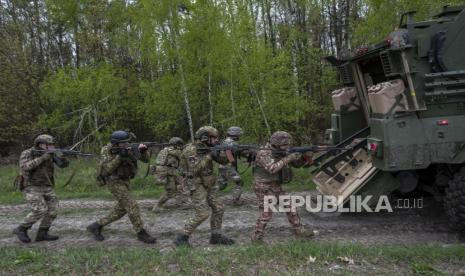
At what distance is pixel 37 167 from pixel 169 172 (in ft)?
7.57

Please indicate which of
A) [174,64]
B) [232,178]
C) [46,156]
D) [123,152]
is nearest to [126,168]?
[123,152]

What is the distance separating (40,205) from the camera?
6293 millimetres

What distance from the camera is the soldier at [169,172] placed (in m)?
7.79

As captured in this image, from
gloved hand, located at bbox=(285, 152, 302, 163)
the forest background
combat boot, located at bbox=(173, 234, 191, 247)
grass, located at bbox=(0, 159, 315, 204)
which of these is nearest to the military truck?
gloved hand, located at bbox=(285, 152, 302, 163)

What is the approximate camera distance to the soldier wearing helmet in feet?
25.6

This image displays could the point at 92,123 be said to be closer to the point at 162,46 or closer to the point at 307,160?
the point at 162,46

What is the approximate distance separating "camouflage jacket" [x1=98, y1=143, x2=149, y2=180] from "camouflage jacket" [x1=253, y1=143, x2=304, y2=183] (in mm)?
1594

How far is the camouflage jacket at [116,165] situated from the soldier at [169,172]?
1.71 m

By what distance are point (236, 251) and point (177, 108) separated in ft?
29.4

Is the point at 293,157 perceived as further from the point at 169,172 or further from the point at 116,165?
the point at 169,172

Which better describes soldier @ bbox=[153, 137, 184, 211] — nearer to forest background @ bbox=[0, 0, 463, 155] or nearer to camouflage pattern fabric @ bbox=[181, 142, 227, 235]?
camouflage pattern fabric @ bbox=[181, 142, 227, 235]

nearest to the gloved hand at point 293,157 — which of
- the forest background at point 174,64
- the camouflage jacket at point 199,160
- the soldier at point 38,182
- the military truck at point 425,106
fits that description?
the camouflage jacket at point 199,160

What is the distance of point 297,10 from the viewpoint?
704 inches

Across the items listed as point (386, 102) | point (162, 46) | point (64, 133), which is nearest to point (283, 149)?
point (386, 102)
